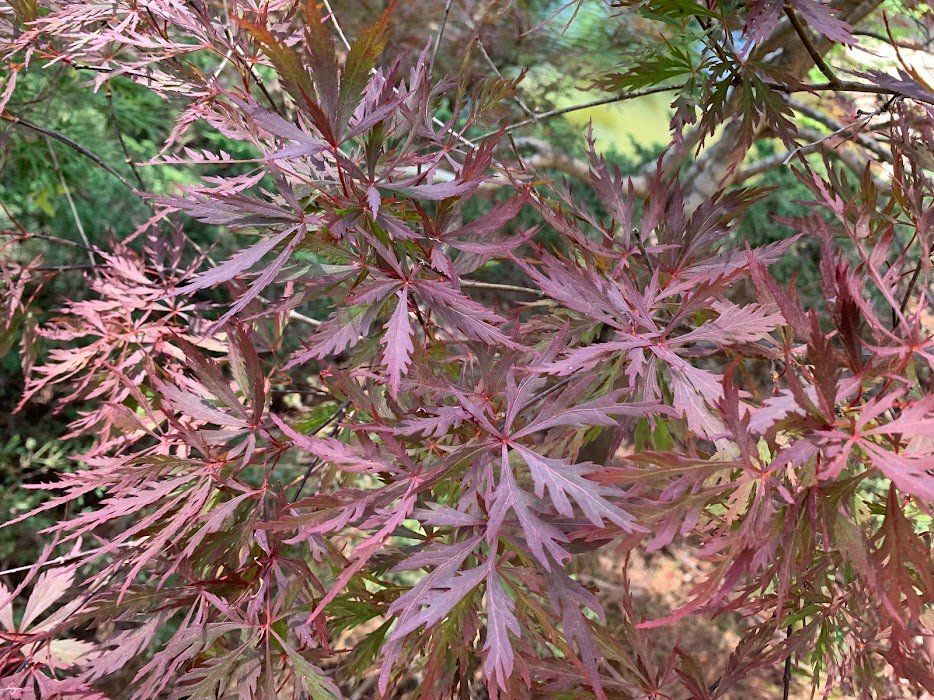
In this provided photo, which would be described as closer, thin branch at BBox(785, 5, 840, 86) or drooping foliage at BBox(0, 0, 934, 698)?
drooping foliage at BBox(0, 0, 934, 698)

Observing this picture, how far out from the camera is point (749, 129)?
740mm

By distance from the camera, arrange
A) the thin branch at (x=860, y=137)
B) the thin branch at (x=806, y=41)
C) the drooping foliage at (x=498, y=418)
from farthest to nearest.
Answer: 1. the thin branch at (x=860, y=137)
2. the thin branch at (x=806, y=41)
3. the drooping foliage at (x=498, y=418)

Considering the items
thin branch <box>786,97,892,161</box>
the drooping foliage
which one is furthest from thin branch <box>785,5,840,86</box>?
thin branch <box>786,97,892,161</box>

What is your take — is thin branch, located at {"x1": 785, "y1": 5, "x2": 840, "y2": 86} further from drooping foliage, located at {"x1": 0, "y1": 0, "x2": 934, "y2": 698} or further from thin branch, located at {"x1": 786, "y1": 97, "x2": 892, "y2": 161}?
thin branch, located at {"x1": 786, "y1": 97, "x2": 892, "y2": 161}

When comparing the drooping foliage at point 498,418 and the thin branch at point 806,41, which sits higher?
the thin branch at point 806,41

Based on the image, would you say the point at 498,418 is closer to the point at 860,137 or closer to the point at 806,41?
the point at 806,41

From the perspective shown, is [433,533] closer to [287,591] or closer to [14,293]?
[287,591]

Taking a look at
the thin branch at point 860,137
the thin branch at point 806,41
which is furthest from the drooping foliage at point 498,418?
the thin branch at point 860,137

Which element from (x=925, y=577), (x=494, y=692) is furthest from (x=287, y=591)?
(x=925, y=577)

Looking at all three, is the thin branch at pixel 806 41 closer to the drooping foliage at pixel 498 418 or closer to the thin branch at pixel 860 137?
the drooping foliage at pixel 498 418

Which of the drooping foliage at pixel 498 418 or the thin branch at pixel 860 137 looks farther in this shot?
the thin branch at pixel 860 137

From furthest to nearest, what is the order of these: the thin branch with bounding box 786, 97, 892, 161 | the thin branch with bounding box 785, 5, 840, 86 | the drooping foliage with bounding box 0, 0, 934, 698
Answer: the thin branch with bounding box 786, 97, 892, 161
the thin branch with bounding box 785, 5, 840, 86
the drooping foliage with bounding box 0, 0, 934, 698

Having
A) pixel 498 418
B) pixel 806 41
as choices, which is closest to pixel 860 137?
pixel 806 41

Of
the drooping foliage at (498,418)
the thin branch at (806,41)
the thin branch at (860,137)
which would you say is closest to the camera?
the drooping foliage at (498,418)
